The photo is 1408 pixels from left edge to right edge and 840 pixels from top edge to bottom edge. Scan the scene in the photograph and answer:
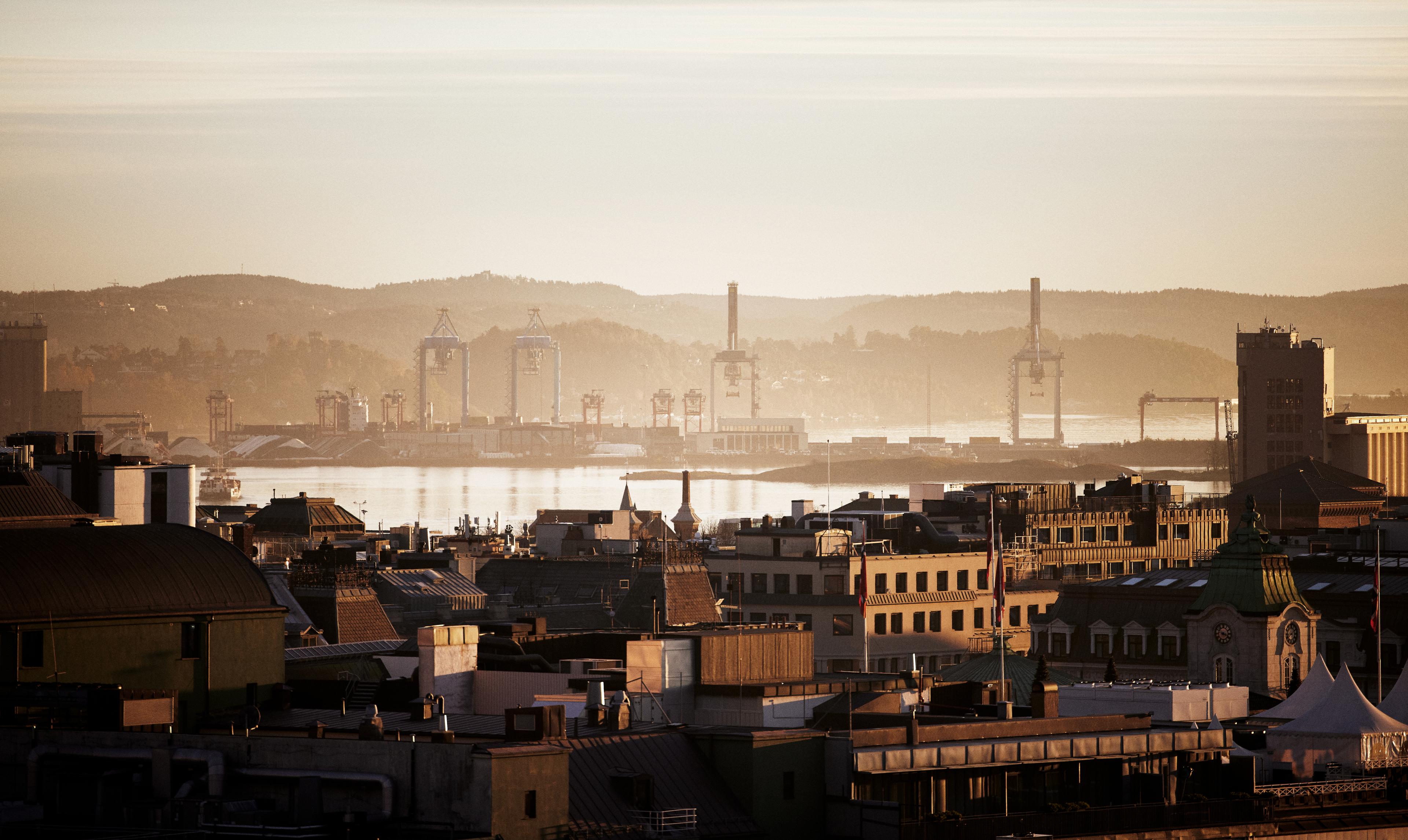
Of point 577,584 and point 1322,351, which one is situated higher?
point 1322,351

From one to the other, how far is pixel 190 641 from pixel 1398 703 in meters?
14.0

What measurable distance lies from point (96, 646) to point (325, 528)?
53.3m

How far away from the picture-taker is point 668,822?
1522cm

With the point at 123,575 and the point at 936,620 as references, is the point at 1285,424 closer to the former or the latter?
the point at 936,620

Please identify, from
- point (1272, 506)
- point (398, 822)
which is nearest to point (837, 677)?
point (398, 822)

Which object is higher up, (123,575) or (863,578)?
(123,575)

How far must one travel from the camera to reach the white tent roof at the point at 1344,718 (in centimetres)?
2350

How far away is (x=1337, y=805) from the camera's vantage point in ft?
67.2

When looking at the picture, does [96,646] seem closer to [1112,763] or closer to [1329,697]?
[1112,763]

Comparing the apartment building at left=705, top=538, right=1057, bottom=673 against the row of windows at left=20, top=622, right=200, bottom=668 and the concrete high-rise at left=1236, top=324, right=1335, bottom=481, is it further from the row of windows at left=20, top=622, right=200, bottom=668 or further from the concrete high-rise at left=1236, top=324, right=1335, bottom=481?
the concrete high-rise at left=1236, top=324, right=1335, bottom=481

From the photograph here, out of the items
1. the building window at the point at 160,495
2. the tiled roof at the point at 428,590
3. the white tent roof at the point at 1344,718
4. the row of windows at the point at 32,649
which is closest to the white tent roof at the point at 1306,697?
the white tent roof at the point at 1344,718

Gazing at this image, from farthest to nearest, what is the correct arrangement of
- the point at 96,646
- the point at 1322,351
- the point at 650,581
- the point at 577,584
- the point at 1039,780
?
1. the point at 1322,351
2. the point at 577,584
3. the point at 650,581
4. the point at 96,646
5. the point at 1039,780

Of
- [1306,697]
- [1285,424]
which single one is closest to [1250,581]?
[1306,697]

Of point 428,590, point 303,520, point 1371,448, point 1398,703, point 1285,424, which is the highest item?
point 1285,424
